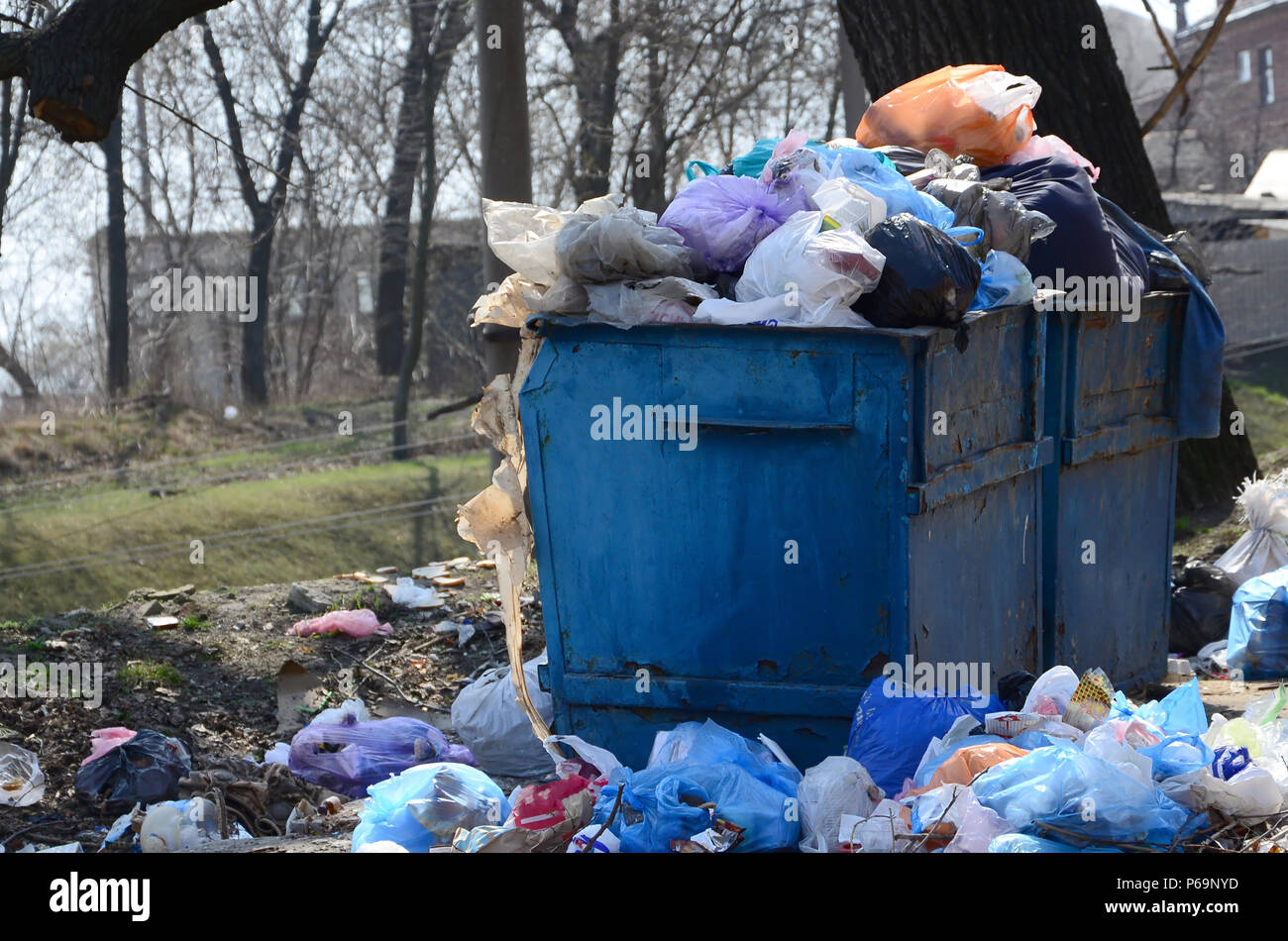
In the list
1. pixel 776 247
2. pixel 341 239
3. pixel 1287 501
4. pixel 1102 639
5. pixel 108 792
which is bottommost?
pixel 108 792

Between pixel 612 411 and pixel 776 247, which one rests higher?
pixel 776 247

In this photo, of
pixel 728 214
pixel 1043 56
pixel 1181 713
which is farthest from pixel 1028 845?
pixel 1043 56

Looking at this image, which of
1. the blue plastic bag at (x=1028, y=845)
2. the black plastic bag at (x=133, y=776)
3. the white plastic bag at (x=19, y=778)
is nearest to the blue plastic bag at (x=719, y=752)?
the blue plastic bag at (x=1028, y=845)

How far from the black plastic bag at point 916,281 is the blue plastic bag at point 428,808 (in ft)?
5.49

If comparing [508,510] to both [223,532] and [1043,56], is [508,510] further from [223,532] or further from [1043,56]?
[223,532]

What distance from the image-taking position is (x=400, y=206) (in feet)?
53.8

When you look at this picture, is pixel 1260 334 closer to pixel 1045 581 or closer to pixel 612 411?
pixel 1045 581

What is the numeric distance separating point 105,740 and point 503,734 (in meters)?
1.34

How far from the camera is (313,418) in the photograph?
14.2 m

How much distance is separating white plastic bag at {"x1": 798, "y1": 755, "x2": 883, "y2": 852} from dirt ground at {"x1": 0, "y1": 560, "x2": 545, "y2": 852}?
1.39 m

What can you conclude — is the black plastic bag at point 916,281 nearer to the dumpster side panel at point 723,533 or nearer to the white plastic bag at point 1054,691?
the dumpster side panel at point 723,533
